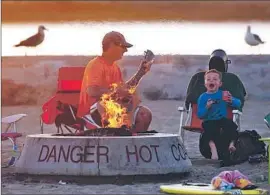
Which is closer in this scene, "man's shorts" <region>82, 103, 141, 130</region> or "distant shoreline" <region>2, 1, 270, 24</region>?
"distant shoreline" <region>2, 1, 270, 24</region>

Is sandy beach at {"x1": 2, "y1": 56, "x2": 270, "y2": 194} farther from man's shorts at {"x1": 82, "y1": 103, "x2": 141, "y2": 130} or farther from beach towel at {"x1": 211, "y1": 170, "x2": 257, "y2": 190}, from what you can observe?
beach towel at {"x1": 211, "y1": 170, "x2": 257, "y2": 190}

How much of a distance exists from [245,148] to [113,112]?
137 cm

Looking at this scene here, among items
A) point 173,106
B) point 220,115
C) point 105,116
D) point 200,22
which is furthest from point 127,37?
point 173,106

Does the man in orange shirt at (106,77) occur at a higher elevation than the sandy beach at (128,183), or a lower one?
higher

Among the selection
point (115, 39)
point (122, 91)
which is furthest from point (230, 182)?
point (115, 39)

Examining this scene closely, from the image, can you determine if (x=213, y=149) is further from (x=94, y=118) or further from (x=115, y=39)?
(x=115, y=39)

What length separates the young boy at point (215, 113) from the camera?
644cm

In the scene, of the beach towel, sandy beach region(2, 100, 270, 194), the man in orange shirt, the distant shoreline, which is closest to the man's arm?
the man in orange shirt

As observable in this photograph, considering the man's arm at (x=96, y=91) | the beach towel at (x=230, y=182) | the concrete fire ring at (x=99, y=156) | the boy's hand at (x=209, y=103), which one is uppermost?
the man's arm at (x=96, y=91)

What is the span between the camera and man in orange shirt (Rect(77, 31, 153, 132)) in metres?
6.23

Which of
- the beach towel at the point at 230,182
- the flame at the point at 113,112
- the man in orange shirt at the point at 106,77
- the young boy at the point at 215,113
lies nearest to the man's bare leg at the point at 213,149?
the young boy at the point at 215,113

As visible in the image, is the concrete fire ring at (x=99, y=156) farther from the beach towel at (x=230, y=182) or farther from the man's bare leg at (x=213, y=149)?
the man's bare leg at (x=213, y=149)

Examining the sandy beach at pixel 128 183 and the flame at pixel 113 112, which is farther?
the flame at pixel 113 112

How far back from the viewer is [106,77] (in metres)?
6.29
